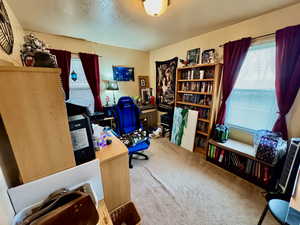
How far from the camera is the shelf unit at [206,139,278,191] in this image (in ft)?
5.51

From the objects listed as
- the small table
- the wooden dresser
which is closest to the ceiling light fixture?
the wooden dresser

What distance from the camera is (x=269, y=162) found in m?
1.63

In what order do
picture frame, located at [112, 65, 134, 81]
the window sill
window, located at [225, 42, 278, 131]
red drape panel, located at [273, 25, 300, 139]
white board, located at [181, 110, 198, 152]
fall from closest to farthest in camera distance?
red drape panel, located at [273, 25, 300, 139] < window, located at [225, 42, 278, 131] < the window sill < white board, located at [181, 110, 198, 152] < picture frame, located at [112, 65, 134, 81]

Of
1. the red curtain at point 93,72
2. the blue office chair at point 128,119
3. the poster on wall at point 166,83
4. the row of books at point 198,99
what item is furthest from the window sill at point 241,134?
the red curtain at point 93,72

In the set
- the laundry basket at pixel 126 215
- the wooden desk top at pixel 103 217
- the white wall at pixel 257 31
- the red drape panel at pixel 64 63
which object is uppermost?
the white wall at pixel 257 31

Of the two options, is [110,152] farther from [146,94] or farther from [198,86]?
[146,94]

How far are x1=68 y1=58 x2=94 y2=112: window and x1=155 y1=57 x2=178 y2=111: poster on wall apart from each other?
190cm

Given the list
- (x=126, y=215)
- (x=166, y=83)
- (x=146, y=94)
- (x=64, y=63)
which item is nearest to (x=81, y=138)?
(x=126, y=215)

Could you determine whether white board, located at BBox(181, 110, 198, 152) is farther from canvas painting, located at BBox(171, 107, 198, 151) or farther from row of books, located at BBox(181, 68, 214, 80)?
row of books, located at BBox(181, 68, 214, 80)

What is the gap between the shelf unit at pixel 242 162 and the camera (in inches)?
66.2

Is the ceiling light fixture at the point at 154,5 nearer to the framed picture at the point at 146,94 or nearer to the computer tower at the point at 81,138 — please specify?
the computer tower at the point at 81,138

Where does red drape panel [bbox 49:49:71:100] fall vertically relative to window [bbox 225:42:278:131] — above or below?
above

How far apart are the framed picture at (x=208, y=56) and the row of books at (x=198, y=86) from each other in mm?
446

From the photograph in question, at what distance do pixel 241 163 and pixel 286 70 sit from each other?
4.72 feet
